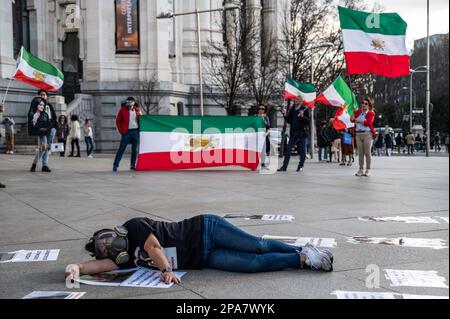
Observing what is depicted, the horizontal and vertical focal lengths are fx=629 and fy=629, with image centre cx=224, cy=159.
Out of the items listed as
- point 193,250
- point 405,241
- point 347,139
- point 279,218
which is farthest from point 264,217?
point 347,139

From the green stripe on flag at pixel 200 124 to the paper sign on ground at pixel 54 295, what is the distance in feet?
41.9

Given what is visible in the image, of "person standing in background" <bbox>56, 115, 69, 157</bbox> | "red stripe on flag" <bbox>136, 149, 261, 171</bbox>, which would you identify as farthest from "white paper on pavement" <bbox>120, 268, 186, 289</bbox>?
"person standing in background" <bbox>56, 115, 69, 157</bbox>

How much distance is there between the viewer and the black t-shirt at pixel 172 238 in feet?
16.9

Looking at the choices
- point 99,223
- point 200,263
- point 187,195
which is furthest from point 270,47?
point 200,263

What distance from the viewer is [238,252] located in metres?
5.47

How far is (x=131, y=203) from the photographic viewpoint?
403 inches

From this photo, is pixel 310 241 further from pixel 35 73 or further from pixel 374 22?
pixel 35 73

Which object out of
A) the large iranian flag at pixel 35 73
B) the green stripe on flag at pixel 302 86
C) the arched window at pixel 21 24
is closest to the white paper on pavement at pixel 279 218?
the large iranian flag at pixel 35 73

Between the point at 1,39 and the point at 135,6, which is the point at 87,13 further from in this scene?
the point at 1,39

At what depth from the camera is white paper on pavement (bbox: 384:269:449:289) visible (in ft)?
16.3

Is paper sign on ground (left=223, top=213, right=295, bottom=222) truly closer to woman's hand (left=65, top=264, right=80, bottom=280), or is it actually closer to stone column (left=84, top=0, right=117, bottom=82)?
woman's hand (left=65, top=264, right=80, bottom=280)

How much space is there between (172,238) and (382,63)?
10.6 meters

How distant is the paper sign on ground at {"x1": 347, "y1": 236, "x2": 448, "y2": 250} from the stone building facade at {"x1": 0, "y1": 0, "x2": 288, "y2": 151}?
1052 inches
